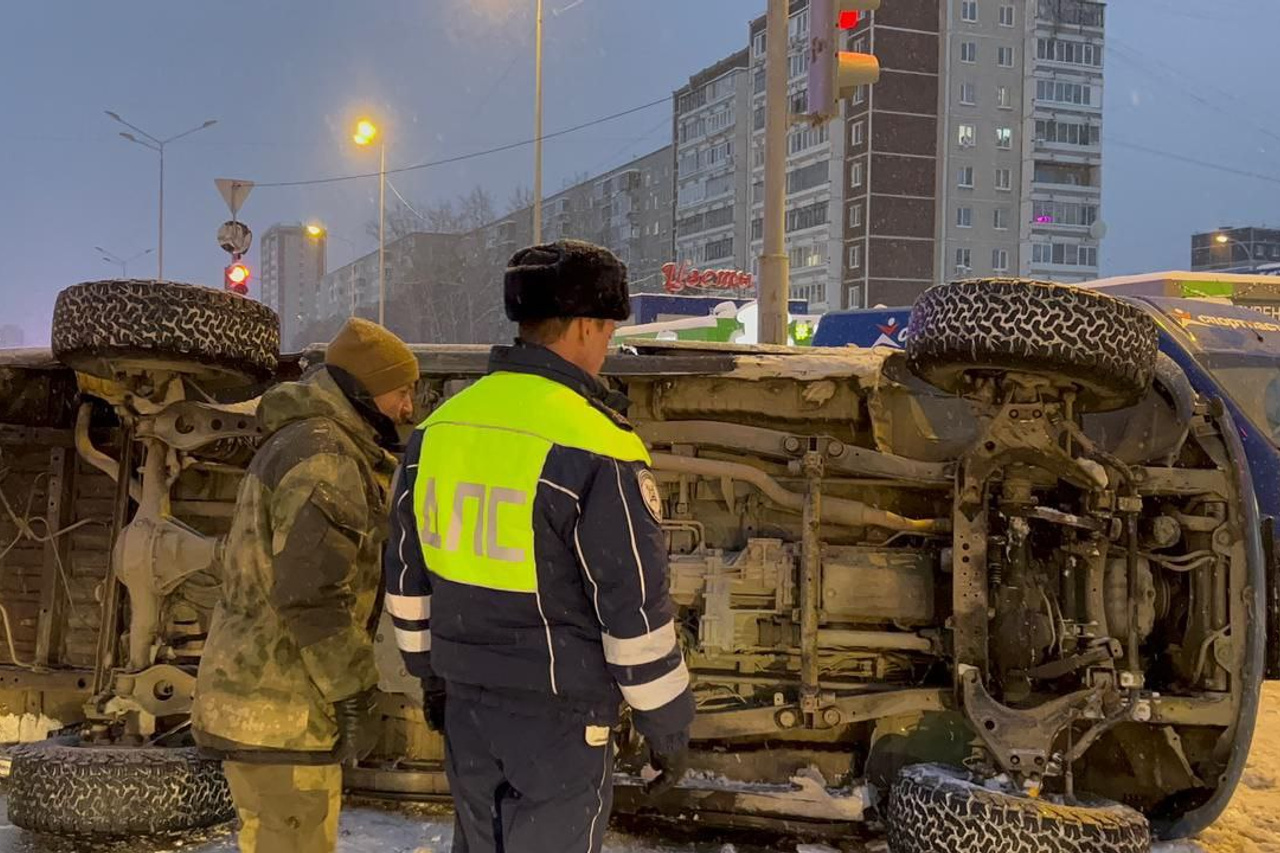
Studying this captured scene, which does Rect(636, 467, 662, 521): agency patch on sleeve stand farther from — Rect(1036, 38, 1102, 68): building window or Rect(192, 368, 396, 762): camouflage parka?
Rect(1036, 38, 1102, 68): building window

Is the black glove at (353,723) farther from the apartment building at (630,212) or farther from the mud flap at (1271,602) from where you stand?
the apartment building at (630,212)

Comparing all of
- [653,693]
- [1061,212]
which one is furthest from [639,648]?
[1061,212]

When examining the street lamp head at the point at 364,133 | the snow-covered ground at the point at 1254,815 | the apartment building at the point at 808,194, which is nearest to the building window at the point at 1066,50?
the apartment building at the point at 808,194

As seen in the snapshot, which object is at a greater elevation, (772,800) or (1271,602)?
(1271,602)

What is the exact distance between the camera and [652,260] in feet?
213

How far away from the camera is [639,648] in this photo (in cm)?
232

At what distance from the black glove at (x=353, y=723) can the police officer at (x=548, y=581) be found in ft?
1.98

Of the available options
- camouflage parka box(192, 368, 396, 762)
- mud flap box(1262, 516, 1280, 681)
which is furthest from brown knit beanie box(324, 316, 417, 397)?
mud flap box(1262, 516, 1280, 681)

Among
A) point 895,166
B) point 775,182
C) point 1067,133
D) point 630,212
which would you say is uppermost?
point 1067,133

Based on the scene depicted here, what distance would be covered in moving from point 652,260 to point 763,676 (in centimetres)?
6169

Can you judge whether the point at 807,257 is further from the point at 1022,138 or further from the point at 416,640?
the point at 416,640

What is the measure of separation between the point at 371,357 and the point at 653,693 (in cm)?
141

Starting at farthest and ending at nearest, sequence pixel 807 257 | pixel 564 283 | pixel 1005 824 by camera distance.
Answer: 1. pixel 807 257
2. pixel 1005 824
3. pixel 564 283

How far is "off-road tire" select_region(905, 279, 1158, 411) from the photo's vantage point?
3.60 meters
